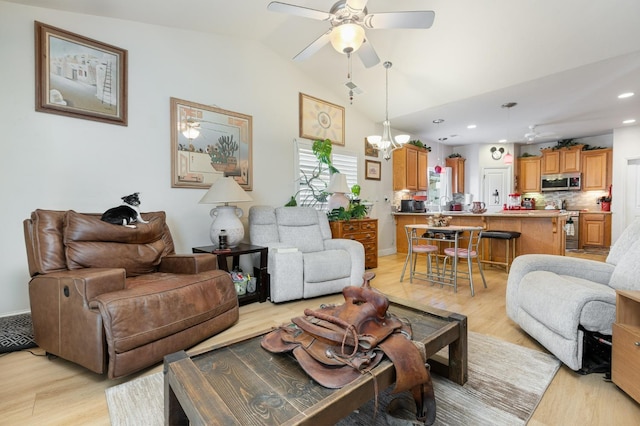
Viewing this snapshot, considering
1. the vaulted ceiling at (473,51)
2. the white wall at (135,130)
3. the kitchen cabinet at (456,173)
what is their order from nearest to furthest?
the white wall at (135,130) < the vaulted ceiling at (473,51) < the kitchen cabinet at (456,173)

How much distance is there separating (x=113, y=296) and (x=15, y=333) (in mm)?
1266

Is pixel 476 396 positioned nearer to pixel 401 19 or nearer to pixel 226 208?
pixel 401 19

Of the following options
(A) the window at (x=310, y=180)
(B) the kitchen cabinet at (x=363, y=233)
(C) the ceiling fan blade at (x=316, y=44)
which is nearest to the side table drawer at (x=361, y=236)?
(B) the kitchen cabinet at (x=363, y=233)

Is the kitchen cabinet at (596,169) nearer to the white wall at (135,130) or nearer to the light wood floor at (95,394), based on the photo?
the light wood floor at (95,394)

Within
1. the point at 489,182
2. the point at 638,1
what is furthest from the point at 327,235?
the point at 489,182

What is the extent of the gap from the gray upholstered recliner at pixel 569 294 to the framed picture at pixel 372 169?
3479 mm

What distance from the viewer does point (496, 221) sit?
15.7 ft

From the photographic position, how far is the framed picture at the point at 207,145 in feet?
10.8

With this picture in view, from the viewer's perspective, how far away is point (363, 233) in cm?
462

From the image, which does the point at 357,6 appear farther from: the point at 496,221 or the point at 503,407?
the point at 496,221

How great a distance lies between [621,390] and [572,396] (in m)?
0.29

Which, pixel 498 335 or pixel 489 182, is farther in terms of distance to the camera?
pixel 489 182

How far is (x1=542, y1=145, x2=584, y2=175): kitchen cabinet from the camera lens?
6.92m

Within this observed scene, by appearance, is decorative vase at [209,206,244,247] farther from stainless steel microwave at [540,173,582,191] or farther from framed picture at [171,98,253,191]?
stainless steel microwave at [540,173,582,191]
